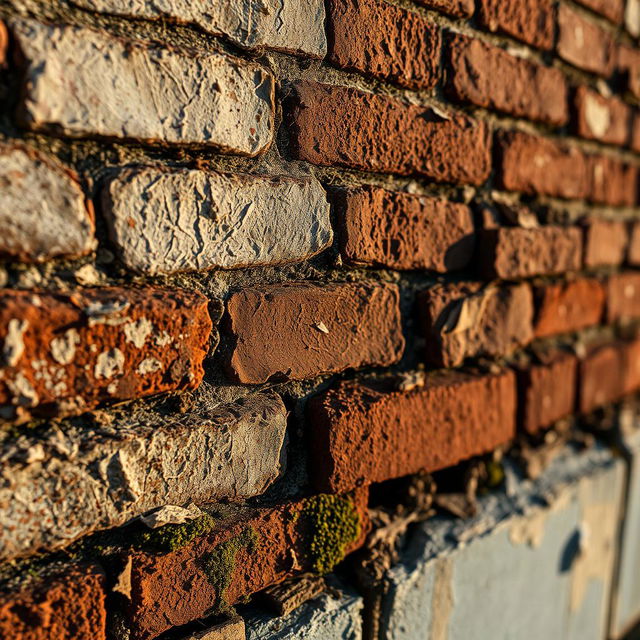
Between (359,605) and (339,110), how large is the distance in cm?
64

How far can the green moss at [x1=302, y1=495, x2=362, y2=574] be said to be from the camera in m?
0.76

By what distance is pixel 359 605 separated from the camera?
0.79 metres

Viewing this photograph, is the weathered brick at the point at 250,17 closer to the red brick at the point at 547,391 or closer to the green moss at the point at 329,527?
the green moss at the point at 329,527

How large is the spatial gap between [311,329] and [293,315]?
4 cm

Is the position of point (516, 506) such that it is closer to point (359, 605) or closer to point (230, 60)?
point (359, 605)

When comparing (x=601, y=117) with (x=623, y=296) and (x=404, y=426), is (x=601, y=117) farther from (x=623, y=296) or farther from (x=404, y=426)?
(x=404, y=426)

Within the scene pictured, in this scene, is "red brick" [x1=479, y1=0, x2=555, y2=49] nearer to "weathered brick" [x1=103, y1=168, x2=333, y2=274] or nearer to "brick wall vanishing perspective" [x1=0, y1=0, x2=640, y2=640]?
"brick wall vanishing perspective" [x1=0, y1=0, x2=640, y2=640]

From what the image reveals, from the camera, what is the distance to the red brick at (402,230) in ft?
2.52

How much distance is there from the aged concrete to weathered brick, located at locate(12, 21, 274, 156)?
2.09 feet

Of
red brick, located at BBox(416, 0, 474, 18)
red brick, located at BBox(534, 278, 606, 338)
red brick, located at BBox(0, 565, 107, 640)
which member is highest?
red brick, located at BBox(416, 0, 474, 18)

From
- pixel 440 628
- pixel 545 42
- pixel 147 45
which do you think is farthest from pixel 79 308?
pixel 545 42

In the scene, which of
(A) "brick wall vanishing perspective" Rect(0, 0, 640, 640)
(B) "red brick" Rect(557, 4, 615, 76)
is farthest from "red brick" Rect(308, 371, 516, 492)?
(B) "red brick" Rect(557, 4, 615, 76)

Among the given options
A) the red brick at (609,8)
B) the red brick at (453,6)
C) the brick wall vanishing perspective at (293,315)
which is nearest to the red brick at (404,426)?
the brick wall vanishing perspective at (293,315)

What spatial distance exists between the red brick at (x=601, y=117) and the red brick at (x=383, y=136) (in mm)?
358
